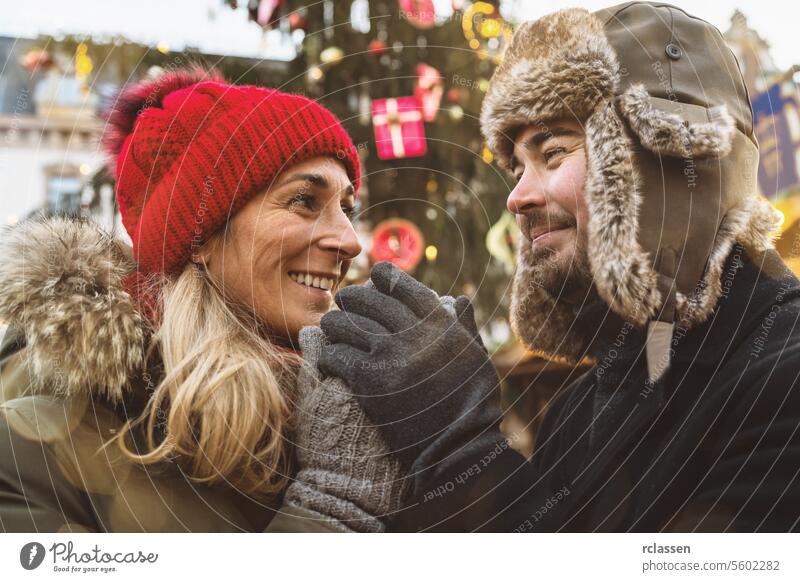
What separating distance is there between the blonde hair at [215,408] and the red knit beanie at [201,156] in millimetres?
107

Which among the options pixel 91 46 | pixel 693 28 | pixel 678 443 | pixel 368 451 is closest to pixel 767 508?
pixel 678 443

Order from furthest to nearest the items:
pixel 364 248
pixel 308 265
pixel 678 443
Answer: pixel 364 248, pixel 308 265, pixel 678 443

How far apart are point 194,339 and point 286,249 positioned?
0.18 meters

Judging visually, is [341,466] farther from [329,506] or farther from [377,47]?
[377,47]

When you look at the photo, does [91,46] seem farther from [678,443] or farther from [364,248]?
[678,443]

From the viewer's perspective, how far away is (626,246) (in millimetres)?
895

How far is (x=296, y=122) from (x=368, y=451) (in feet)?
1.55

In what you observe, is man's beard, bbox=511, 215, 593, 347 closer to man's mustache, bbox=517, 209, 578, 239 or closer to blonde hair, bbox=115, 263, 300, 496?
man's mustache, bbox=517, 209, 578, 239

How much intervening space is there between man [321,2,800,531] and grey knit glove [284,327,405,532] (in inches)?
0.9

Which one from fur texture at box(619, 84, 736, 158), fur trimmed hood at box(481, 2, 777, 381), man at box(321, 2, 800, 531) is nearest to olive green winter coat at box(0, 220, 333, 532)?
man at box(321, 2, 800, 531)

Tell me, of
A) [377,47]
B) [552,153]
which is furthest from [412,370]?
[377,47]

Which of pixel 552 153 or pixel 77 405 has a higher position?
pixel 552 153

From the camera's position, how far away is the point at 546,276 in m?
1.03
